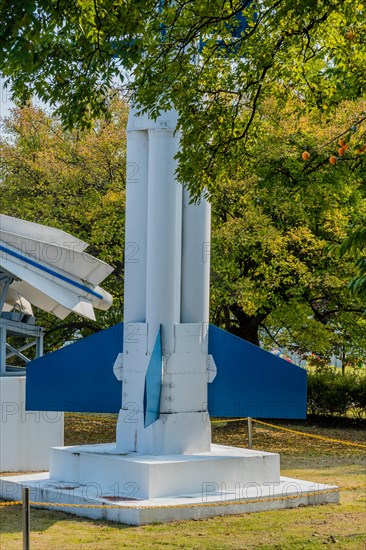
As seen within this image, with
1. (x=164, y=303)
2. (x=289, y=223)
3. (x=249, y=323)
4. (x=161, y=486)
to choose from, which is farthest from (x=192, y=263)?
(x=249, y=323)

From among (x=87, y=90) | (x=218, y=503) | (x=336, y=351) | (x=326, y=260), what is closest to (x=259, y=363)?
(x=218, y=503)

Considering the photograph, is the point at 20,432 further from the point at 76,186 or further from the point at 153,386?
the point at 76,186

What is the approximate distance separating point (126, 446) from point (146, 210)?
3.05 meters

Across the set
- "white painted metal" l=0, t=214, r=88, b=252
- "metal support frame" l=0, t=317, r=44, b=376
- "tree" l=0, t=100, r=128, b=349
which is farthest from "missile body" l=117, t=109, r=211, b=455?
"tree" l=0, t=100, r=128, b=349

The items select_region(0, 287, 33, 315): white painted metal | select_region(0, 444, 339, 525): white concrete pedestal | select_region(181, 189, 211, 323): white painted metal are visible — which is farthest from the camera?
select_region(0, 287, 33, 315): white painted metal

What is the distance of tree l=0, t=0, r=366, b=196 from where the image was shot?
344 inches

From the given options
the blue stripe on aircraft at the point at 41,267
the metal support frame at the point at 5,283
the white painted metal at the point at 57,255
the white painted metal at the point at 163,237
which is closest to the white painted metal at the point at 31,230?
the white painted metal at the point at 57,255

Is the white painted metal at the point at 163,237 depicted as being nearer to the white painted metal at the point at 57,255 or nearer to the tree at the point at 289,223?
the white painted metal at the point at 57,255

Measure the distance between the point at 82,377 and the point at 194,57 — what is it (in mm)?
4639

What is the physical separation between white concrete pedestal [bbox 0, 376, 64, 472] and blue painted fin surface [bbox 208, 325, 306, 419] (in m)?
3.30

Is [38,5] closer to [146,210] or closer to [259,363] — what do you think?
[146,210]

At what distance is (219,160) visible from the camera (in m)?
10.4

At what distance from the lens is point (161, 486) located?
1105cm

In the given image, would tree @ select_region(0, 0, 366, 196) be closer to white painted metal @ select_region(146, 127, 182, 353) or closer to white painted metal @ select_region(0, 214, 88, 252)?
white painted metal @ select_region(146, 127, 182, 353)
